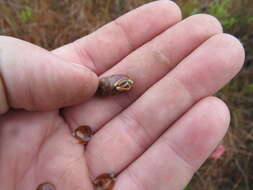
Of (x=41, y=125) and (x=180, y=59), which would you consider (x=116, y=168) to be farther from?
(x=180, y=59)

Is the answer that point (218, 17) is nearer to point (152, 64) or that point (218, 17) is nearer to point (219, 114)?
point (152, 64)

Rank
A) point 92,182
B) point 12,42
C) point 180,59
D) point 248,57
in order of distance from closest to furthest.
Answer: point 12,42, point 92,182, point 180,59, point 248,57

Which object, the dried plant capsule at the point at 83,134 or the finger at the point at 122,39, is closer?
the dried plant capsule at the point at 83,134

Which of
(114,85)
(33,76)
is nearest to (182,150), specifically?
(114,85)

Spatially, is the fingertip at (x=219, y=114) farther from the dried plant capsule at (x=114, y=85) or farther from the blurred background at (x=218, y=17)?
the blurred background at (x=218, y=17)

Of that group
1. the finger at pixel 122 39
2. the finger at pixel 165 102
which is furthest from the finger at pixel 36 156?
the finger at pixel 122 39

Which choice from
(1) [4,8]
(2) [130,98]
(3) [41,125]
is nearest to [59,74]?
(3) [41,125]
